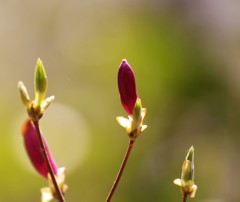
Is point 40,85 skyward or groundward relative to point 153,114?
groundward

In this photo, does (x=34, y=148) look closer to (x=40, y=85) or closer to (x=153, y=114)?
(x=40, y=85)

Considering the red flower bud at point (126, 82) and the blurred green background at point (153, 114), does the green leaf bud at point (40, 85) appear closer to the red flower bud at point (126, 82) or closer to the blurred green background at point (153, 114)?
the red flower bud at point (126, 82)

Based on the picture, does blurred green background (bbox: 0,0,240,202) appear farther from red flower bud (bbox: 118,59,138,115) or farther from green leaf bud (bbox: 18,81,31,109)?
green leaf bud (bbox: 18,81,31,109)

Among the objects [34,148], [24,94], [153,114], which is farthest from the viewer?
[153,114]

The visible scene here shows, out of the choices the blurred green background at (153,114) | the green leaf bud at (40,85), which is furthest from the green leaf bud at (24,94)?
the blurred green background at (153,114)

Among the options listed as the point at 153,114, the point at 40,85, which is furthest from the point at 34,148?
the point at 153,114

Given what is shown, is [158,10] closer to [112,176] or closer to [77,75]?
[77,75]

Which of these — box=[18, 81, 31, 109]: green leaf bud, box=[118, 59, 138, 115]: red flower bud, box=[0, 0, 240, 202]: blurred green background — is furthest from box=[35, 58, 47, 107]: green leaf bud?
box=[0, 0, 240, 202]: blurred green background

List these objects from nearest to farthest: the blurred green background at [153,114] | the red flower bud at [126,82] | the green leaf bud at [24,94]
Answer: the green leaf bud at [24,94]
the red flower bud at [126,82]
the blurred green background at [153,114]
